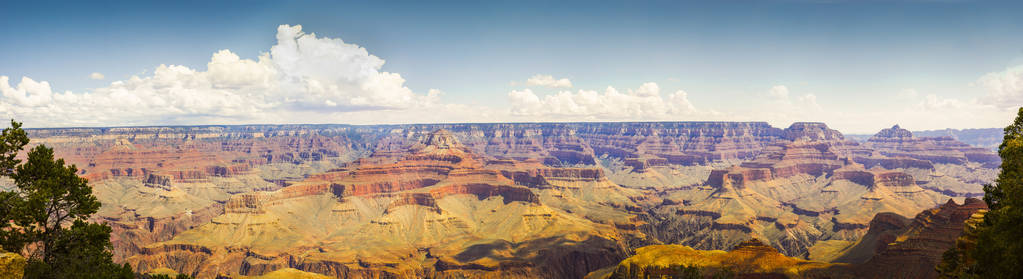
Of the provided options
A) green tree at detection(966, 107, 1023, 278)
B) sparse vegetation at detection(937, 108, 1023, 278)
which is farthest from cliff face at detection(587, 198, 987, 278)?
green tree at detection(966, 107, 1023, 278)

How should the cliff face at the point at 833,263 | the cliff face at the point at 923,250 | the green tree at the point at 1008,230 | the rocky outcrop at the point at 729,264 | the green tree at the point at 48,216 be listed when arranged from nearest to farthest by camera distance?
the green tree at the point at 1008,230 < the green tree at the point at 48,216 < the cliff face at the point at 923,250 < the cliff face at the point at 833,263 < the rocky outcrop at the point at 729,264

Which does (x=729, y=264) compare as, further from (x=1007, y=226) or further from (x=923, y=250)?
(x=1007, y=226)

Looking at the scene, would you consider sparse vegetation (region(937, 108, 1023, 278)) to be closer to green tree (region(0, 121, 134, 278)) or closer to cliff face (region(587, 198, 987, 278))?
cliff face (region(587, 198, 987, 278))

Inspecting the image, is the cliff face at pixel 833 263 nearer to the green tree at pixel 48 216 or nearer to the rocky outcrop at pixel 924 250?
the rocky outcrop at pixel 924 250

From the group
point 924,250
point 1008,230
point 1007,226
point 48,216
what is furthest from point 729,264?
point 48,216

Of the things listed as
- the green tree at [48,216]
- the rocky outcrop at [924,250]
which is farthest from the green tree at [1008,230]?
the green tree at [48,216]
